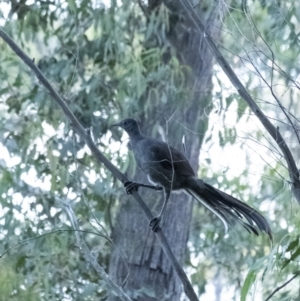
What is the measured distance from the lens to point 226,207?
2.74m

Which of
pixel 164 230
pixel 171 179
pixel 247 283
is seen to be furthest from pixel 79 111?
pixel 247 283

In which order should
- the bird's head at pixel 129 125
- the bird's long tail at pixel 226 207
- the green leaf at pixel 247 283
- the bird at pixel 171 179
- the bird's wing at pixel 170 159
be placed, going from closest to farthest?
1. the green leaf at pixel 247 283
2. the bird's long tail at pixel 226 207
3. the bird at pixel 171 179
4. the bird's wing at pixel 170 159
5. the bird's head at pixel 129 125

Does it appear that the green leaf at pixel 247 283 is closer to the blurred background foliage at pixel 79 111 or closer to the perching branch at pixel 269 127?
the perching branch at pixel 269 127

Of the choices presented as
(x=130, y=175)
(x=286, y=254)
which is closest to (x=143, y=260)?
(x=130, y=175)

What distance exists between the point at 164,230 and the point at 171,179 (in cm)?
133

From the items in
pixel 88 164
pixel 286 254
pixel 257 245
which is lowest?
pixel 286 254

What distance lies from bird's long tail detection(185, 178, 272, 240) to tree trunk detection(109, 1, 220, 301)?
121cm

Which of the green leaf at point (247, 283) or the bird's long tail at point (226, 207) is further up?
the bird's long tail at point (226, 207)

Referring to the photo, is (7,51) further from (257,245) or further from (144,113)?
(257,245)

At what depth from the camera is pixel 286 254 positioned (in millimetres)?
2287

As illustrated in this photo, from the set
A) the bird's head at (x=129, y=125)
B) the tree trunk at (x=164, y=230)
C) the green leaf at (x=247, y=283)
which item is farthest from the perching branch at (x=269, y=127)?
the tree trunk at (x=164, y=230)

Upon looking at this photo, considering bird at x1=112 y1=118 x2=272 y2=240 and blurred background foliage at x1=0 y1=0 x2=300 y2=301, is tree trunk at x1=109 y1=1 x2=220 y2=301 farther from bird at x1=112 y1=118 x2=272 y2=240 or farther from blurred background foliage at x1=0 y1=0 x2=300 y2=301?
bird at x1=112 y1=118 x2=272 y2=240

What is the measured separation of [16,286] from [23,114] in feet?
3.05

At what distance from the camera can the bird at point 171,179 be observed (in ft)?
9.05
